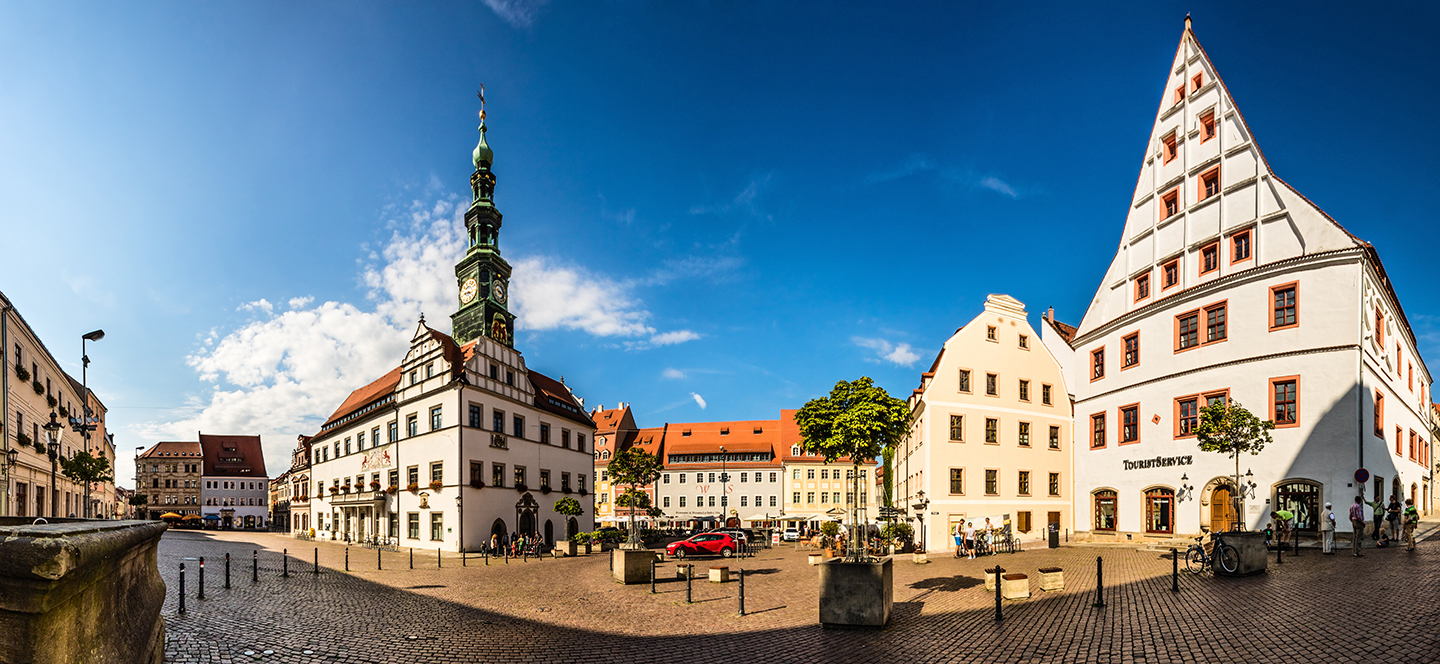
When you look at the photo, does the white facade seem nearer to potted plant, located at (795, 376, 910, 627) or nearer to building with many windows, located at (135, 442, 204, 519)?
potted plant, located at (795, 376, 910, 627)

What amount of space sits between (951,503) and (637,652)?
99.2 ft

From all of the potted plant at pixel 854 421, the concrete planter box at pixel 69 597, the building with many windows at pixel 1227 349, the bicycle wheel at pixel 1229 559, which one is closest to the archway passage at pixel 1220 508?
the building with many windows at pixel 1227 349

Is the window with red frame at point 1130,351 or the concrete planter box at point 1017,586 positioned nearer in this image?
the concrete planter box at point 1017,586

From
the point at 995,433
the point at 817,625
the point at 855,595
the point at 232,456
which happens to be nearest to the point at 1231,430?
the point at 855,595

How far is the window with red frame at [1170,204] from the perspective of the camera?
34.0 metres

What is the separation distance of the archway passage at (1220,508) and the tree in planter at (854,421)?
12.8 meters

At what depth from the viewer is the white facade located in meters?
41.0

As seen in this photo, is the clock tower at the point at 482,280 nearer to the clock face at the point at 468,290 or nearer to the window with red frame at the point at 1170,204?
the clock face at the point at 468,290

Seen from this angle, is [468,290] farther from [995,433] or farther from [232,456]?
[232,456]

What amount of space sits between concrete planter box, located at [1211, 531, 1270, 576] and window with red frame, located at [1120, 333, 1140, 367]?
18.2 m

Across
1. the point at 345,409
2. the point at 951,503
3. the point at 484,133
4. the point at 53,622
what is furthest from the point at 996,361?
the point at 345,409

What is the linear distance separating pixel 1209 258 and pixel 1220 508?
35.4 ft

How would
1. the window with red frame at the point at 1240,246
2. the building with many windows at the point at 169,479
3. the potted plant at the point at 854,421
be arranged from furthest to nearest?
the building with many windows at the point at 169,479, the potted plant at the point at 854,421, the window with red frame at the point at 1240,246

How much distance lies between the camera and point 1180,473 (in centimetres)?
3131
